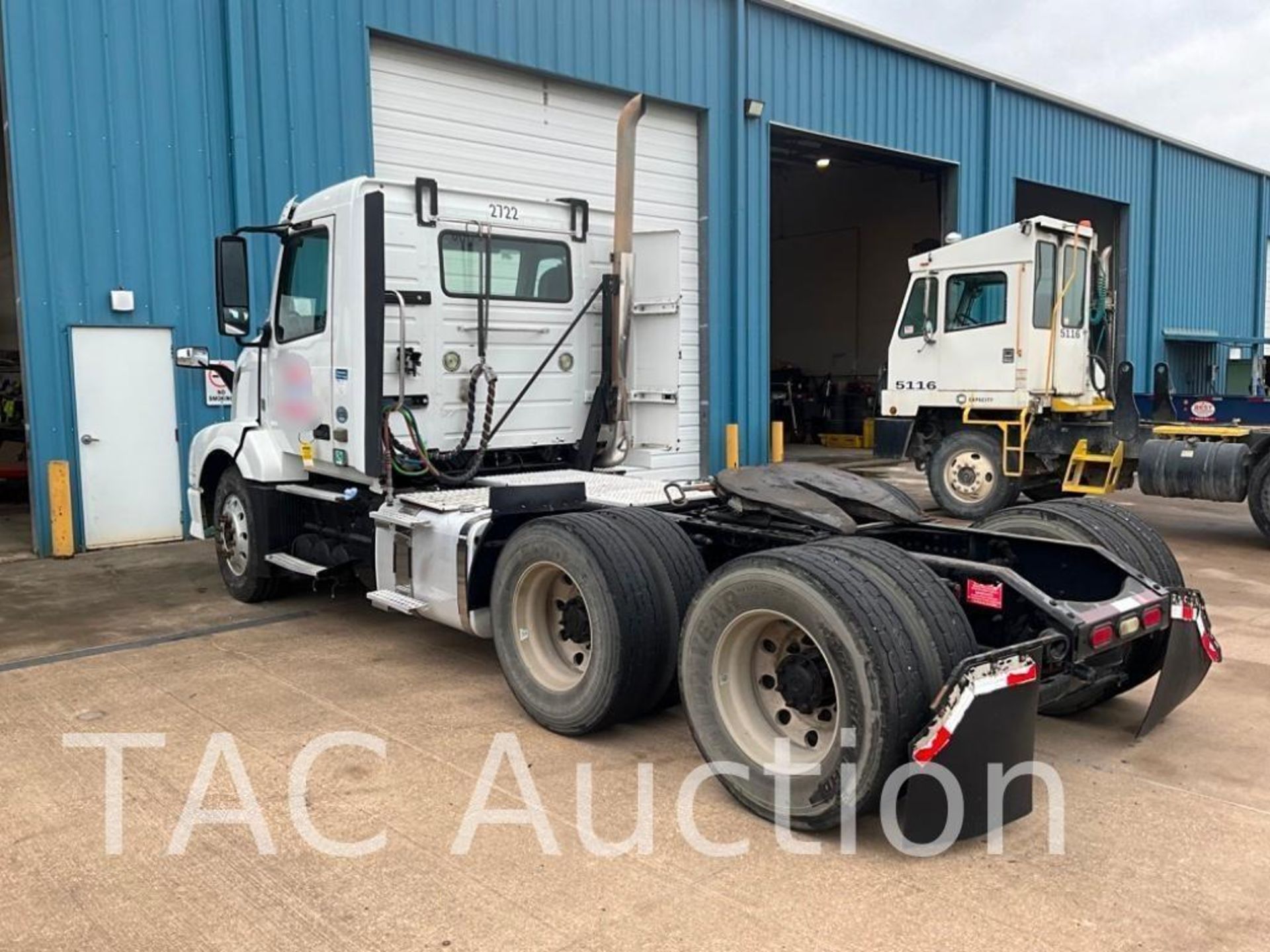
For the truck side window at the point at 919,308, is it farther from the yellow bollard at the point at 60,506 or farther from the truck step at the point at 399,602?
the yellow bollard at the point at 60,506

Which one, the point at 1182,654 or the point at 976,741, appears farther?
the point at 1182,654

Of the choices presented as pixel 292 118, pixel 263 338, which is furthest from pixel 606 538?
pixel 292 118

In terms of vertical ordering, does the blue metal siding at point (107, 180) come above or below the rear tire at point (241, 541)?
above

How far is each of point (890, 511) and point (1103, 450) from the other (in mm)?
6835

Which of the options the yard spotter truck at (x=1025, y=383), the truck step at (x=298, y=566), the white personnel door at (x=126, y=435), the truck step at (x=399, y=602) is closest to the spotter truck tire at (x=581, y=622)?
the truck step at (x=399, y=602)

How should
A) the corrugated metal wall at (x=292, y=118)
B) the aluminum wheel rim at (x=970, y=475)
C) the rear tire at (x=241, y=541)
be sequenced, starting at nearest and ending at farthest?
the rear tire at (x=241, y=541), the corrugated metal wall at (x=292, y=118), the aluminum wheel rim at (x=970, y=475)

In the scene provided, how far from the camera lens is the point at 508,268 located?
21.1 ft

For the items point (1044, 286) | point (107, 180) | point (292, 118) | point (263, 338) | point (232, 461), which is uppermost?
point (292, 118)

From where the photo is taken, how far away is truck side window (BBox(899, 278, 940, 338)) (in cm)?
1129

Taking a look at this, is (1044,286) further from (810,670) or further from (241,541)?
(810,670)

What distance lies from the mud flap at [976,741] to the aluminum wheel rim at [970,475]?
8.01 m

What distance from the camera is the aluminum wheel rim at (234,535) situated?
719 cm

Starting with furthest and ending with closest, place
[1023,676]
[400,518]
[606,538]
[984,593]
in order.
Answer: [400,518] < [606,538] < [984,593] < [1023,676]

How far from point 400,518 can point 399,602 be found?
45 centimetres
